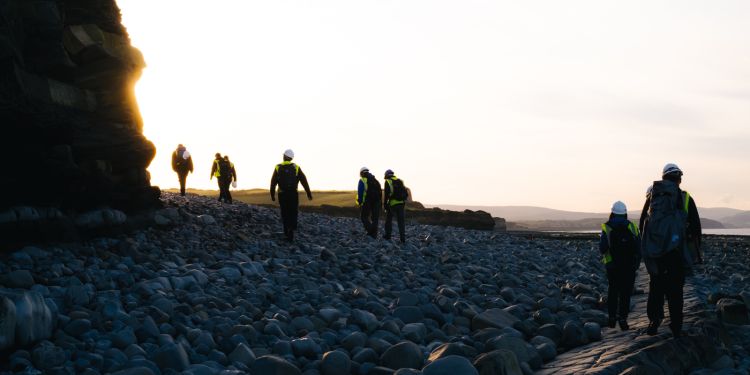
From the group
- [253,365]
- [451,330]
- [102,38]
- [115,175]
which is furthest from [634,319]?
[102,38]

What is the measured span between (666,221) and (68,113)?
11418 mm

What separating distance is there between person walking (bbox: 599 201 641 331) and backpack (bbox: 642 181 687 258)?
2.44ft

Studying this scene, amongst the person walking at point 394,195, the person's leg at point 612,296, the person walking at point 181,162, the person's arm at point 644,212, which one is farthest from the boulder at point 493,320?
the person walking at point 181,162

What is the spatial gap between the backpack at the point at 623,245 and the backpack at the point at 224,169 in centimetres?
2093

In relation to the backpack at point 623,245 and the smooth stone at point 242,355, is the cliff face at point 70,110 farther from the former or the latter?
the backpack at point 623,245

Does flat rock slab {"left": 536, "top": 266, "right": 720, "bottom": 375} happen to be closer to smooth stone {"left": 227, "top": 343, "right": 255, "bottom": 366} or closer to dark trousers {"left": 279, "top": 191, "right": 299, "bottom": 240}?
smooth stone {"left": 227, "top": 343, "right": 255, "bottom": 366}

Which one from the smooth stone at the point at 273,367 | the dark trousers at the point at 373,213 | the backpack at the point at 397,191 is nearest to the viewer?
the smooth stone at the point at 273,367

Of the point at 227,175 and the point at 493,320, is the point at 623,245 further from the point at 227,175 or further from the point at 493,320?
Result: the point at 227,175

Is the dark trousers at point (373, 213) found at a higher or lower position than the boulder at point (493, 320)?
higher

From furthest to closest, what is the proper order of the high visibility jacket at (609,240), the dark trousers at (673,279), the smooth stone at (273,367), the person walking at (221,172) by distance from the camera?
the person walking at (221,172)
the high visibility jacket at (609,240)
the dark trousers at (673,279)
the smooth stone at (273,367)

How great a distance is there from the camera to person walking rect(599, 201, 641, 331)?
9.57 meters

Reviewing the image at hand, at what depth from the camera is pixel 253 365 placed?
22.6ft

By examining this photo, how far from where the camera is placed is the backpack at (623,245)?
9.56m

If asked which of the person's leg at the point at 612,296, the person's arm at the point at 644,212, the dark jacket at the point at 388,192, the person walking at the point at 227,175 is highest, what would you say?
the person walking at the point at 227,175
